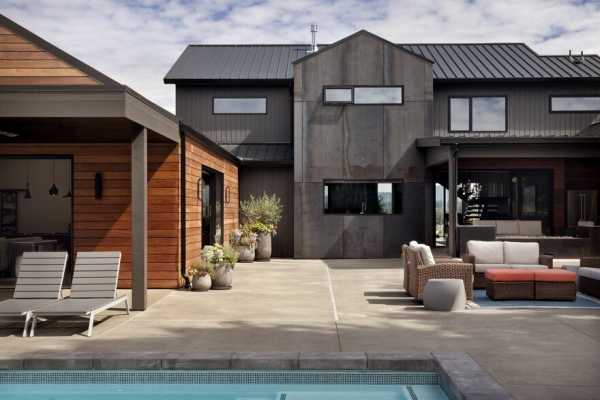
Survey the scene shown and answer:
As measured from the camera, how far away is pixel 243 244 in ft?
51.0

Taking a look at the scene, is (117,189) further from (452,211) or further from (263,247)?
(452,211)

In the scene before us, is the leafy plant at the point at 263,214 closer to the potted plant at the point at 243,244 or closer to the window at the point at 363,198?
the potted plant at the point at 243,244

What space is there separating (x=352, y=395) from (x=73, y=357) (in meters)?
2.47

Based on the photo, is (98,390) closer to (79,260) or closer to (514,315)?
(79,260)

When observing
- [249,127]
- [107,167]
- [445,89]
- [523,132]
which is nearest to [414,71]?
[445,89]

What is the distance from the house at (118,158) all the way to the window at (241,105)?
2.55 metres

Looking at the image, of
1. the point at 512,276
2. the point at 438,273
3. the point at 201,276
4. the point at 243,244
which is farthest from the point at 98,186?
the point at 512,276

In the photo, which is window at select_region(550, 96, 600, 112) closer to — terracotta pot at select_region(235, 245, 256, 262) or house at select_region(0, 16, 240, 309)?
house at select_region(0, 16, 240, 309)

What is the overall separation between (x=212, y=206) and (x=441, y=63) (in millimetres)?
9307

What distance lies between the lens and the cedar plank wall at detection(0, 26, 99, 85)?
834 cm

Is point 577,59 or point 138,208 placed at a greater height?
point 577,59

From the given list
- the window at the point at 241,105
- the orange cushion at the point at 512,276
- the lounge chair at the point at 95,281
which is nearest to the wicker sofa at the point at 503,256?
the orange cushion at the point at 512,276

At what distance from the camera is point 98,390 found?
16.8 feet

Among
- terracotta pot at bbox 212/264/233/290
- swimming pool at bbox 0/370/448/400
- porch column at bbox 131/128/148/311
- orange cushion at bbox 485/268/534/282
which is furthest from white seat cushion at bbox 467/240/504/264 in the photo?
swimming pool at bbox 0/370/448/400
